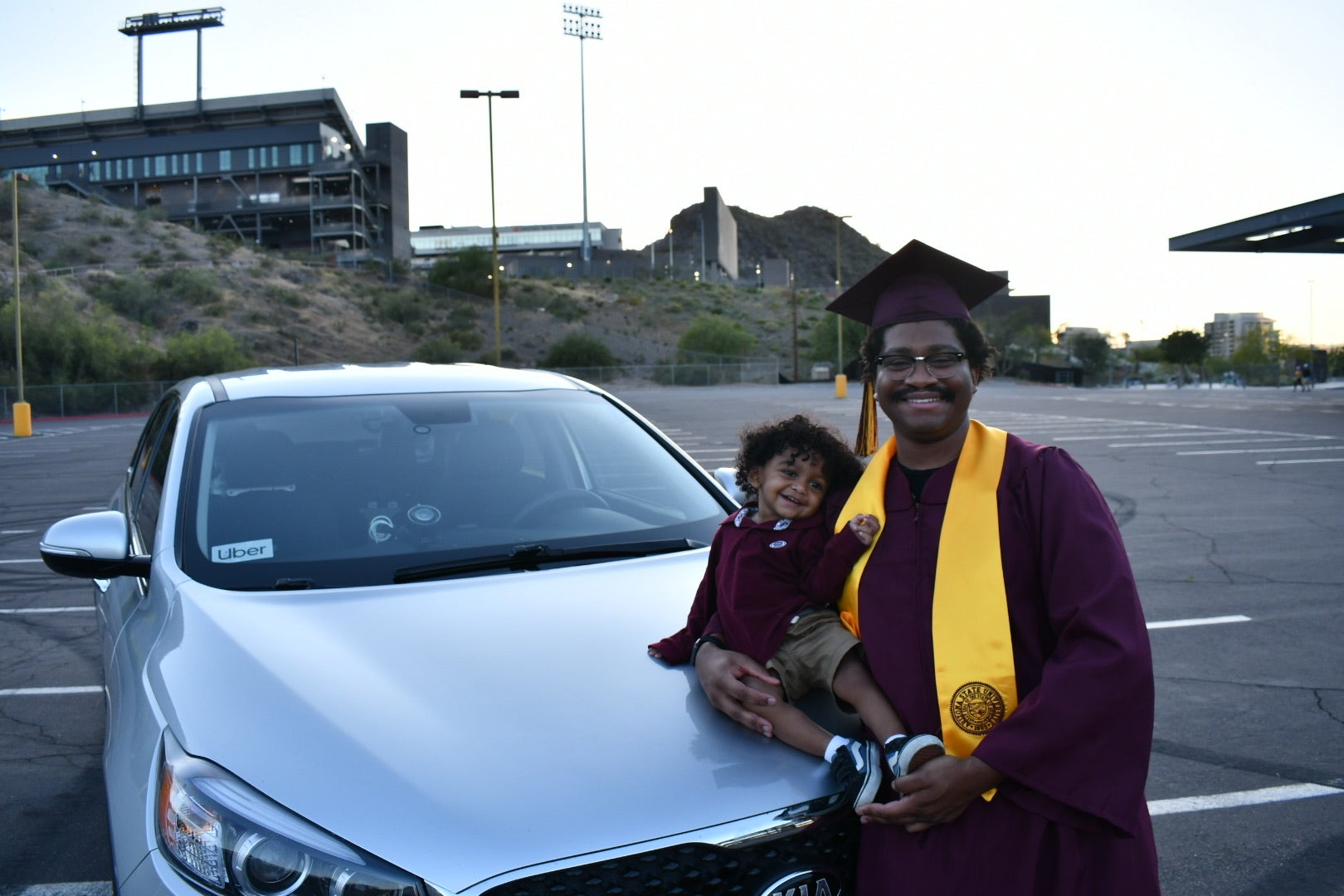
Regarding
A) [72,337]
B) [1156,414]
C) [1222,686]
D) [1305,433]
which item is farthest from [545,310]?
[1222,686]

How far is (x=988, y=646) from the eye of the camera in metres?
1.79

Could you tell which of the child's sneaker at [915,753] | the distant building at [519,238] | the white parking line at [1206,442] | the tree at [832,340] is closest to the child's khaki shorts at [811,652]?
the child's sneaker at [915,753]

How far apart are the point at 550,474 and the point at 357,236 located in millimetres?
84380

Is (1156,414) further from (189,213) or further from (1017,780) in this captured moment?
(189,213)

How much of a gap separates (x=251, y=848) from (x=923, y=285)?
1584mm

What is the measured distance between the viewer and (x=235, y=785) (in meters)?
1.82

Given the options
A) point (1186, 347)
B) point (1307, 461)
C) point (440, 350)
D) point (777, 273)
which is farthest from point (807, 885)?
point (777, 273)

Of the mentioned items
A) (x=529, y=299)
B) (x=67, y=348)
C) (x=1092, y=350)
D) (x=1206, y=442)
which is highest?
(x=529, y=299)

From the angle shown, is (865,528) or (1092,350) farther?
(1092,350)

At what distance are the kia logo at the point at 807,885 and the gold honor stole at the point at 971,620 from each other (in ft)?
1.03

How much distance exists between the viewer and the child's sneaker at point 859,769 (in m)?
1.83

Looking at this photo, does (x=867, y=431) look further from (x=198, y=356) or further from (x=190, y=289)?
(x=190, y=289)

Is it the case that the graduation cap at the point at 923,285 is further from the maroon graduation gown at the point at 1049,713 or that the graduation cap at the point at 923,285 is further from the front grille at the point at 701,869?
the front grille at the point at 701,869

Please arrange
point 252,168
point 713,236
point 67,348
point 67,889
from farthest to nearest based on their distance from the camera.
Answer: point 713,236
point 252,168
point 67,348
point 67,889
